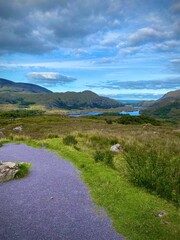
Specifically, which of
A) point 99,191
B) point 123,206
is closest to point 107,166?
point 99,191

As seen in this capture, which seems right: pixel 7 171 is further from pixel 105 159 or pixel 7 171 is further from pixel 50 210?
pixel 105 159

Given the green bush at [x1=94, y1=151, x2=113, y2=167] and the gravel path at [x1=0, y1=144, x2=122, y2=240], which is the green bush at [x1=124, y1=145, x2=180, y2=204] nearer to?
the gravel path at [x1=0, y1=144, x2=122, y2=240]

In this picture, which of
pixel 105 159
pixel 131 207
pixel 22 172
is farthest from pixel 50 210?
pixel 105 159

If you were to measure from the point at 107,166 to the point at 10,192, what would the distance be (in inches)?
232

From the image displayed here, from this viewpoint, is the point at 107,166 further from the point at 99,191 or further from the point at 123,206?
the point at 123,206

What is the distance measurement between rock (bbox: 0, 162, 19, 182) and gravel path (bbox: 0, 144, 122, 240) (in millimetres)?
442

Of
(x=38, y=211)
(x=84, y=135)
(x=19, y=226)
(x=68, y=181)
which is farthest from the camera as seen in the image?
(x=84, y=135)

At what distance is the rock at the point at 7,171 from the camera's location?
12.6 meters

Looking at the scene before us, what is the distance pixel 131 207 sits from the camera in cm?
930

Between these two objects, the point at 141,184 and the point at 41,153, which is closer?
the point at 141,184

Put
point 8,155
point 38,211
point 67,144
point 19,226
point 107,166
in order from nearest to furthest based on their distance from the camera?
point 19,226 < point 38,211 < point 107,166 < point 8,155 < point 67,144

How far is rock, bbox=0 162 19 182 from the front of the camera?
12637 mm

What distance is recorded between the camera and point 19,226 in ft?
25.9

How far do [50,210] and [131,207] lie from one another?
2786 mm
